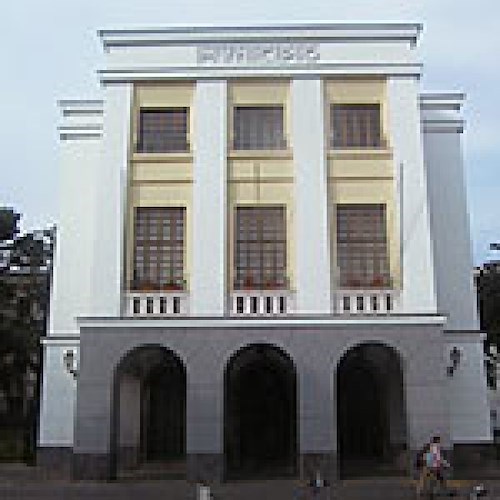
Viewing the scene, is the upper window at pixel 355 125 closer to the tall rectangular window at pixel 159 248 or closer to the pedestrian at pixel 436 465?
the tall rectangular window at pixel 159 248

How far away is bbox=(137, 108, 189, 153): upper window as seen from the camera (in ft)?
83.8

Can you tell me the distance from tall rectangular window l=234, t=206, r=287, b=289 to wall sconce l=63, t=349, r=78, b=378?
19.2 feet

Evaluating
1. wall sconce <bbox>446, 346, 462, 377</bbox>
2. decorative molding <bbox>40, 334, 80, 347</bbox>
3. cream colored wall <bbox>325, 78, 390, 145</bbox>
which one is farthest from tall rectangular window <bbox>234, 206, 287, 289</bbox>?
decorative molding <bbox>40, 334, 80, 347</bbox>

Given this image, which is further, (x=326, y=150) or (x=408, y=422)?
(x=326, y=150)

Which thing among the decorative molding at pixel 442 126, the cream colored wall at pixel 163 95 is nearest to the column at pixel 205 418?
the cream colored wall at pixel 163 95

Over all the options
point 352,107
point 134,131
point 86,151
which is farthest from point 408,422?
point 86,151

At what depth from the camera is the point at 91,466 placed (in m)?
22.7

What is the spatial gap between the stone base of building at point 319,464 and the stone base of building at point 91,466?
527 cm

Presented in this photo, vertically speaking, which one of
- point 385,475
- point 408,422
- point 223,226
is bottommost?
point 385,475

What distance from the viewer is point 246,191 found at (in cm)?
2486

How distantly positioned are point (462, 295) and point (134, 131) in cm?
1132

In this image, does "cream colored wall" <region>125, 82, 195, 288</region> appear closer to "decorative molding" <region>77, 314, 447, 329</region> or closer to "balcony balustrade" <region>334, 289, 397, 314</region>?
"decorative molding" <region>77, 314, 447, 329</region>

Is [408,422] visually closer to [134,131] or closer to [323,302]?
[323,302]

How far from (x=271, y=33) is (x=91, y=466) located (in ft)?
45.3
